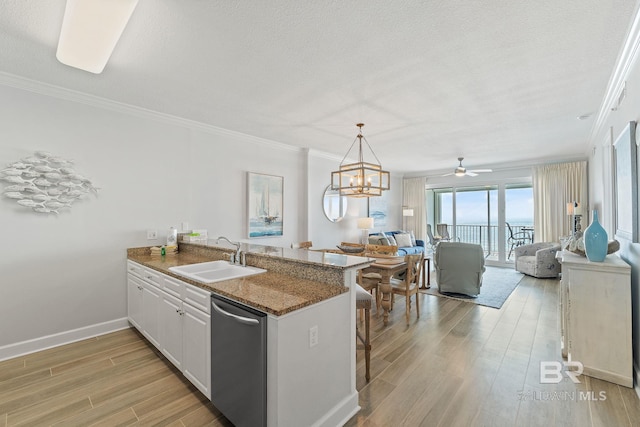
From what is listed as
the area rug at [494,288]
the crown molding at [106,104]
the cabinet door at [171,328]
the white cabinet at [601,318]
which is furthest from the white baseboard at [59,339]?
the white cabinet at [601,318]

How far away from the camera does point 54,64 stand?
2377 mm

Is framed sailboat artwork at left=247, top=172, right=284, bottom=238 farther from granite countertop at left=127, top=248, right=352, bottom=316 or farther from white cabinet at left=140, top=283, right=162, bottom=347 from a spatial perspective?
granite countertop at left=127, top=248, right=352, bottom=316

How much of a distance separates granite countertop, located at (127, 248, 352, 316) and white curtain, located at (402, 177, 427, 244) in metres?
6.78

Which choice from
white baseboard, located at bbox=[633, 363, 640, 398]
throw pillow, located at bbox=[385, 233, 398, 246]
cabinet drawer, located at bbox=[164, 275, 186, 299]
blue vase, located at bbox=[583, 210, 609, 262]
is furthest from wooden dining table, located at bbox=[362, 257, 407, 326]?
throw pillow, located at bbox=[385, 233, 398, 246]

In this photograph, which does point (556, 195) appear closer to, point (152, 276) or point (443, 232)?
point (443, 232)

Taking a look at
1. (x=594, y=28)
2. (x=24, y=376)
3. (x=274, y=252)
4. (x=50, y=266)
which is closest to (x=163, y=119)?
(x=50, y=266)

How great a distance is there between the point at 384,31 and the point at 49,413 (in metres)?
3.53

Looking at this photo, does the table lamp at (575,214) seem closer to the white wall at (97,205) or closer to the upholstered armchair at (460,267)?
the upholstered armchair at (460,267)

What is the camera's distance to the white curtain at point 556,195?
229 inches

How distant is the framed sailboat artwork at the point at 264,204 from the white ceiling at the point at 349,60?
0.99 metres

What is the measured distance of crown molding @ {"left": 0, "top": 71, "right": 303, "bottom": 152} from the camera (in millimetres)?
2605

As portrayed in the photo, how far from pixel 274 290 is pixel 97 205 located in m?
2.56

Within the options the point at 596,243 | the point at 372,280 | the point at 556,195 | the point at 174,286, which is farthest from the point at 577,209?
the point at 174,286

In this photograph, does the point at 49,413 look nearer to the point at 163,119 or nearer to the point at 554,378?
the point at 163,119
